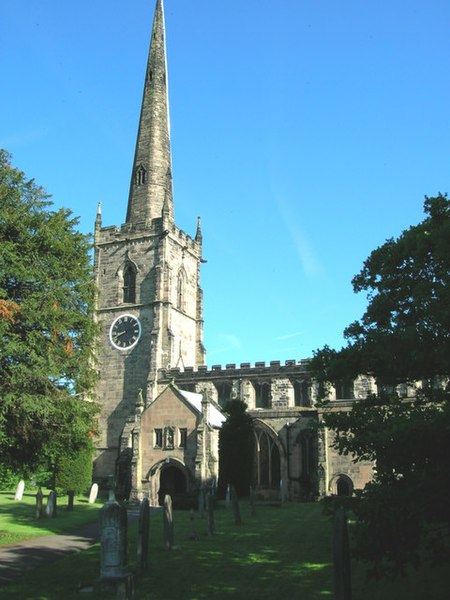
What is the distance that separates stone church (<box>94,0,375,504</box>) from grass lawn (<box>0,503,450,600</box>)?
47.3ft

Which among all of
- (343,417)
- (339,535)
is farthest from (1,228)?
(339,535)

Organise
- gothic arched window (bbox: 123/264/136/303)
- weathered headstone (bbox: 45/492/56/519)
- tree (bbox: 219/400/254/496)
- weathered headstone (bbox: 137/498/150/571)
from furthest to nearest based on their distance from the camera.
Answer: gothic arched window (bbox: 123/264/136/303) < tree (bbox: 219/400/254/496) < weathered headstone (bbox: 45/492/56/519) < weathered headstone (bbox: 137/498/150/571)

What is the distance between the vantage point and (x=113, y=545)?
11.2 meters

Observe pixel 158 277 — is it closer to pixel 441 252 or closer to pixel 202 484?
pixel 202 484

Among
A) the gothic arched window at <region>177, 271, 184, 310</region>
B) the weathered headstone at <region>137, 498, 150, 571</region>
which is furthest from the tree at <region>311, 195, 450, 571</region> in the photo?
the gothic arched window at <region>177, 271, 184, 310</region>

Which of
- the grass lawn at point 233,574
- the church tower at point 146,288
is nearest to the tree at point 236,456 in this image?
the church tower at point 146,288

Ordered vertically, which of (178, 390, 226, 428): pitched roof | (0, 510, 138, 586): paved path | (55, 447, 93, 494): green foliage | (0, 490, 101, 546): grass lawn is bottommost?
(0, 510, 138, 586): paved path

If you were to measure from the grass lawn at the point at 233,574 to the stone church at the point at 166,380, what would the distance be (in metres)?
14.4

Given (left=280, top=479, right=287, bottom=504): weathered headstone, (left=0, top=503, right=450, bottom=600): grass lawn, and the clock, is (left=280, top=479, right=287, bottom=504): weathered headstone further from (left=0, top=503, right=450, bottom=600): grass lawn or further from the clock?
(left=0, top=503, right=450, bottom=600): grass lawn

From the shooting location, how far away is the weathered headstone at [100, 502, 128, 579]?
11227 millimetres

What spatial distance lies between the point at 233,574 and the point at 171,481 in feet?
74.5

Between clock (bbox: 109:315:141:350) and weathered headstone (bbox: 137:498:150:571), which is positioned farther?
clock (bbox: 109:315:141:350)

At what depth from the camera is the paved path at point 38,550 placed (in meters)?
13.6

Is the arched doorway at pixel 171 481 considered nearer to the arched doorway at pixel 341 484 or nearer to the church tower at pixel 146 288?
the arched doorway at pixel 341 484
